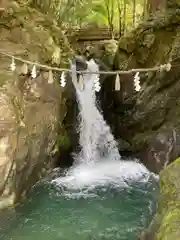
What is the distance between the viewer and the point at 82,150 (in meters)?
13.0

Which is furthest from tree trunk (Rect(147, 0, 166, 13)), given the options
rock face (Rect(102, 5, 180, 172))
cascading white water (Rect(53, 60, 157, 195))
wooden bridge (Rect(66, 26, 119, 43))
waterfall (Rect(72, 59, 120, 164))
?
wooden bridge (Rect(66, 26, 119, 43))

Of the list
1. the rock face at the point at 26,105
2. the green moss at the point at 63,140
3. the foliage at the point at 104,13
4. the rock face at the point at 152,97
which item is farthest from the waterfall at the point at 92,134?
the foliage at the point at 104,13

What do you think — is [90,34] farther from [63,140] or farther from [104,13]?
[63,140]

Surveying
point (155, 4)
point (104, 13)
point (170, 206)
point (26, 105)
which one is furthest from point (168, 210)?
point (104, 13)

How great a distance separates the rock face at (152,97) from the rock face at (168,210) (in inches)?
210

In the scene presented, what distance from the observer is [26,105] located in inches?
376

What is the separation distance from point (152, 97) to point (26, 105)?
4.93 meters

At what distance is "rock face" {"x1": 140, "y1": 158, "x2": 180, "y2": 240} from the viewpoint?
13.7 feet

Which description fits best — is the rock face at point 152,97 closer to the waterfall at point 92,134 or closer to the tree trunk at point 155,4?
the waterfall at point 92,134

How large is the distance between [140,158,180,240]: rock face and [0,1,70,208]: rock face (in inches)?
155

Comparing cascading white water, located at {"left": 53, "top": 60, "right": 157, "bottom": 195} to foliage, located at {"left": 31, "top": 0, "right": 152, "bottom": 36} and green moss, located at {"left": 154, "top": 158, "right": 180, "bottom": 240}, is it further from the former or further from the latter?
foliage, located at {"left": 31, "top": 0, "right": 152, "bottom": 36}

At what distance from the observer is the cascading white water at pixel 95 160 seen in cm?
1052

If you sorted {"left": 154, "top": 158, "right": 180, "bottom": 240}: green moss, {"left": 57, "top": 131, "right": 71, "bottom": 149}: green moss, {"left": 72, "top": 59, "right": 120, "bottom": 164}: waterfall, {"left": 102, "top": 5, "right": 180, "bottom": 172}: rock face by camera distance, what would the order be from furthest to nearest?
{"left": 72, "top": 59, "right": 120, "bottom": 164}: waterfall
{"left": 57, "top": 131, "right": 71, "bottom": 149}: green moss
{"left": 102, "top": 5, "right": 180, "bottom": 172}: rock face
{"left": 154, "top": 158, "right": 180, "bottom": 240}: green moss

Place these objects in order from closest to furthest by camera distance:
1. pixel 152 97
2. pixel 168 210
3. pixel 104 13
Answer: pixel 168 210 < pixel 152 97 < pixel 104 13
